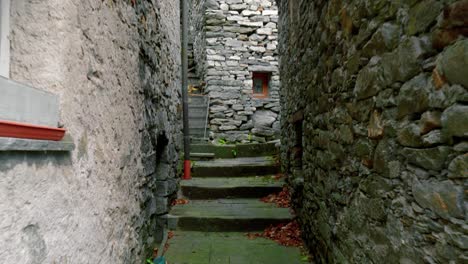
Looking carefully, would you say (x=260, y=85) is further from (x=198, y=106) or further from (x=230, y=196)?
(x=230, y=196)

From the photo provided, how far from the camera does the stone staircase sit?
159 inches

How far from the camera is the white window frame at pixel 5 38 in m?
1.11

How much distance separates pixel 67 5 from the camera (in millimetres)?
1306

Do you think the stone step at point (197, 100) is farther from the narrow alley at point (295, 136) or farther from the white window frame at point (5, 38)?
the white window frame at point (5, 38)

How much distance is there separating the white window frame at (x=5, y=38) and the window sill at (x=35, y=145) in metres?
0.27

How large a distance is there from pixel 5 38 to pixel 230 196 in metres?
3.97

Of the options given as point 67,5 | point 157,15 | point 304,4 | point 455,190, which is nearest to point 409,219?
point 455,190

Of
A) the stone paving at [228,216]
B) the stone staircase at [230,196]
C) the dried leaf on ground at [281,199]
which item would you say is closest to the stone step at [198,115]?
the stone staircase at [230,196]

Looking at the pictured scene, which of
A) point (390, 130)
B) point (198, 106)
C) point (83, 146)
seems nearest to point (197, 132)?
point (198, 106)

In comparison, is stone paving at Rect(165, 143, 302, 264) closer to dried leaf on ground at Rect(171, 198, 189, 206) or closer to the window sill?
dried leaf on ground at Rect(171, 198, 189, 206)

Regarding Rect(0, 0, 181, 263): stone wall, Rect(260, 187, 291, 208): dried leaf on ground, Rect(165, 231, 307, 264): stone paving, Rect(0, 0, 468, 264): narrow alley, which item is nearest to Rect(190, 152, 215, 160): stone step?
Rect(260, 187, 291, 208): dried leaf on ground

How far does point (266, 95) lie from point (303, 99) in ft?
14.7

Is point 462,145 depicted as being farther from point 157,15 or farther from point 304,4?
point 157,15

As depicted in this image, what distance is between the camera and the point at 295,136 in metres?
4.26
